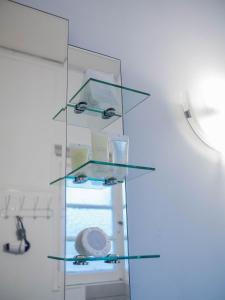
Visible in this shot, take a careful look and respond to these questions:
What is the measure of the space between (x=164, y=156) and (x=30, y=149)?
50 centimetres

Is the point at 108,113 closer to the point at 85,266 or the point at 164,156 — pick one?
the point at 164,156

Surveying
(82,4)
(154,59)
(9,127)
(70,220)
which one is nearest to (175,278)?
(70,220)

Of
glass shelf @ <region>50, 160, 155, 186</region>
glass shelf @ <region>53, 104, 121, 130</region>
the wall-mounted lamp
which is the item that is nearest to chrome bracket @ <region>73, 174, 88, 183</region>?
glass shelf @ <region>50, 160, 155, 186</region>

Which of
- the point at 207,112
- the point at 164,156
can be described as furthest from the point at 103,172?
the point at 207,112

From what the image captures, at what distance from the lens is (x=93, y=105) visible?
3.20 feet

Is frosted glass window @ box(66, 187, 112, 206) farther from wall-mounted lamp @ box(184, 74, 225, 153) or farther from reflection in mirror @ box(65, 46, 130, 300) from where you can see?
wall-mounted lamp @ box(184, 74, 225, 153)

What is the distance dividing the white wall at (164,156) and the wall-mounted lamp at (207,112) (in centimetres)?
3

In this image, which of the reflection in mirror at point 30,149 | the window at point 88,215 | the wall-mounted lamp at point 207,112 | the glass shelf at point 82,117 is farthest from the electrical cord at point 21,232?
the wall-mounted lamp at point 207,112

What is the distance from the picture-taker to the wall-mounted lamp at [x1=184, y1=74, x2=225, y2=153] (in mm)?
1283

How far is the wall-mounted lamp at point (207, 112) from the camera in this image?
1283 millimetres

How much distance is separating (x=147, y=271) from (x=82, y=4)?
0.95 metres

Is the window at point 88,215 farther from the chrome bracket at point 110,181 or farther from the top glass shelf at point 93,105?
the top glass shelf at point 93,105

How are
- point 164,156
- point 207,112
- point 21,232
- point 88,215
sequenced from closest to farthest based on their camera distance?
point 21,232 < point 88,215 < point 164,156 < point 207,112

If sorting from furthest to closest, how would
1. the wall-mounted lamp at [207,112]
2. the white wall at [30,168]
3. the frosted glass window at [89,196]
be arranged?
the wall-mounted lamp at [207,112]
the frosted glass window at [89,196]
the white wall at [30,168]
